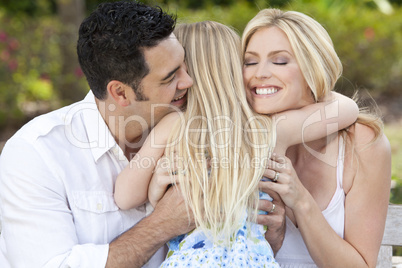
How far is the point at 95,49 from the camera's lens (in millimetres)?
2670

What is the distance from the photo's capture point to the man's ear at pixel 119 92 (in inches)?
108

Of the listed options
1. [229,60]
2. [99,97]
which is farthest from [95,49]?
[229,60]

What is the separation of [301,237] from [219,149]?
79 cm

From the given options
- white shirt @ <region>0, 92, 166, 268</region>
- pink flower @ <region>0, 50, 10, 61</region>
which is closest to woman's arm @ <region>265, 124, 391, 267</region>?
white shirt @ <region>0, 92, 166, 268</region>

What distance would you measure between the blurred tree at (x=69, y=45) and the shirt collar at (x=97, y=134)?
627cm

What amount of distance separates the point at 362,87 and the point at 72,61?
17.2ft

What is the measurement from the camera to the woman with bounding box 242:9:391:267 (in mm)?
2664

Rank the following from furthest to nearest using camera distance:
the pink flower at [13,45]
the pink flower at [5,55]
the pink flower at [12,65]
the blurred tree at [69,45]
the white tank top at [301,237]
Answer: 1. the pink flower at [13,45]
2. the blurred tree at [69,45]
3. the pink flower at [5,55]
4. the pink flower at [12,65]
5. the white tank top at [301,237]

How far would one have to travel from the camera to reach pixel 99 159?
275 centimetres

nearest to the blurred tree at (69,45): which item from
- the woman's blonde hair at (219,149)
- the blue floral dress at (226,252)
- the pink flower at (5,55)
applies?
the pink flower at (5,55)

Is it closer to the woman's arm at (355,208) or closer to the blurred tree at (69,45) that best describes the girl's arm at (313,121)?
the woman's arm at (355,208)

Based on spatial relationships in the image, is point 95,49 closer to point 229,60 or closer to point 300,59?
point 229,60

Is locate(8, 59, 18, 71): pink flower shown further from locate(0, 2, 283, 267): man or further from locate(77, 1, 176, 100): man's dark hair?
locate(77, 1, 176, 100): man's dark hair

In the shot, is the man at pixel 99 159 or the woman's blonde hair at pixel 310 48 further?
the woman's blonde hair at pixel 310 48
